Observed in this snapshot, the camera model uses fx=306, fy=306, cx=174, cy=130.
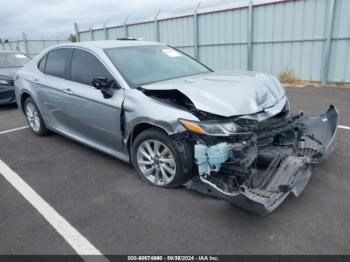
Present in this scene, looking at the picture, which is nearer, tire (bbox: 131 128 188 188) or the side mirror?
tire (bbox: 131 128 188 188)

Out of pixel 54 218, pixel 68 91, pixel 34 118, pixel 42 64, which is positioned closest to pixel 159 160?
pixel 54 218

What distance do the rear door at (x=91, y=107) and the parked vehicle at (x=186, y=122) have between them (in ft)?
0.04

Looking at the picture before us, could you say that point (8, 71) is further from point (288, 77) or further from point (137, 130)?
point (288, 77)

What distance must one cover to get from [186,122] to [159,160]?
66cm

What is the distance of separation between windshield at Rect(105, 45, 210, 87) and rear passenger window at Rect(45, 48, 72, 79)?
99 cm

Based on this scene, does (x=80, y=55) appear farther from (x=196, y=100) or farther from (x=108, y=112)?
(x=196, y=100)

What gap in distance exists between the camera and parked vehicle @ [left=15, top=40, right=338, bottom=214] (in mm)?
2982

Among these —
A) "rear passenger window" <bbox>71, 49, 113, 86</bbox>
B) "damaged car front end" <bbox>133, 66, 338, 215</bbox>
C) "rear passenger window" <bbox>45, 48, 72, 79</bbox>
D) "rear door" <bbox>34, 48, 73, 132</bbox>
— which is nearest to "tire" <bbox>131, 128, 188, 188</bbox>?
"damaged car front end" <bbox>133, 66, 338, 215</bbox>

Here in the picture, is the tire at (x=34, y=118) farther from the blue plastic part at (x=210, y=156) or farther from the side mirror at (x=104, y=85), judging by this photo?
the blue plastic part at (x=210, y=156)

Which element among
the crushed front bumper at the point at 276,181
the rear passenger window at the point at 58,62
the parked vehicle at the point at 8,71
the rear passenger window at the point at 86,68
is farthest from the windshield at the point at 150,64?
the parked vehicle at the point at 8,71

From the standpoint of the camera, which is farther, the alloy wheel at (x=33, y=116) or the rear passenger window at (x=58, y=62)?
the alloy wheel at (x=33, y=116)

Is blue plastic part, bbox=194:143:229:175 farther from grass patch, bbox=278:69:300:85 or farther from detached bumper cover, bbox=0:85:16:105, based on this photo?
grass patch, bbox=278:69:300:85

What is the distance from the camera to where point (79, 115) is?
4375 millimetres

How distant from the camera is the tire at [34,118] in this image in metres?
5.59
